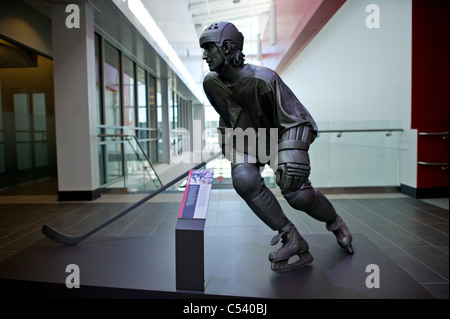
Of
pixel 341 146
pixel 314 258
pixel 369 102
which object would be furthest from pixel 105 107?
pixel 314 258

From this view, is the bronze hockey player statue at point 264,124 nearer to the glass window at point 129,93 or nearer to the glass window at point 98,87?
the glass window at point 98,87

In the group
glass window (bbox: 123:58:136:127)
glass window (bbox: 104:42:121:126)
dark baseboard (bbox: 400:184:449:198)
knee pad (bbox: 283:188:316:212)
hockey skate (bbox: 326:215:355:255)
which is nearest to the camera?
knee pad (bbox: 283:188:316:212)

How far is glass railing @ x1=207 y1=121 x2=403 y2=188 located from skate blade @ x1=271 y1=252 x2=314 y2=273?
328cm

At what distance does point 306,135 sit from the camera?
1728mm

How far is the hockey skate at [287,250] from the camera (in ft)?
6.09

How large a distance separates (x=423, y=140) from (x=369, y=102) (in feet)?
4.06

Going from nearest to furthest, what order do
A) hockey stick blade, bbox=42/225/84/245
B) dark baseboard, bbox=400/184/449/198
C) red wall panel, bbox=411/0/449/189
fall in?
hockey stick blade, bbox=42/225/84/245 → red wall panel, bbox=411/0/449/189 → dark baseboard, bbox=400/184/449/198

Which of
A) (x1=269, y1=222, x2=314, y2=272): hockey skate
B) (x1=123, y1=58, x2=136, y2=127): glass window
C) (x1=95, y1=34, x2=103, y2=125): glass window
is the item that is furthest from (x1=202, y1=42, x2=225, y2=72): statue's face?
(x1=123, y1=58, x2=136, y2=127): glass window

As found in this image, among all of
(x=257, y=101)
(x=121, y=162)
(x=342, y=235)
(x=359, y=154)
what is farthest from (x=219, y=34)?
(x=121, y=162)

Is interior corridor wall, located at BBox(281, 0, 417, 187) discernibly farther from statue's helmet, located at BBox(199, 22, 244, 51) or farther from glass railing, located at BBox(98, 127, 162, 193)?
glass railing, located at BBox(98, 127, 162, 193)

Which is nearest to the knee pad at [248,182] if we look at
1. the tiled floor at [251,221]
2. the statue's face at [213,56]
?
the statue's face at [213,56]

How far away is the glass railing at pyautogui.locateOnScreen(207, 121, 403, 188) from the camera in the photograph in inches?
201

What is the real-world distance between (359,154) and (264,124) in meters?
3.87

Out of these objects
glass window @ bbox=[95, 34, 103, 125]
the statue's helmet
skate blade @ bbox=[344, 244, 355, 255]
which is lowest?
skate blade @ bbox=[344, 244, 355, 255]
